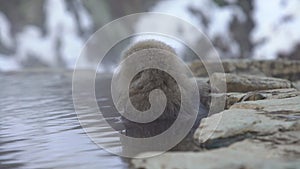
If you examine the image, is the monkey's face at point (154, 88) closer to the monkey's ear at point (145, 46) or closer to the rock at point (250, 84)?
the monkey's ear at point (145, 46)

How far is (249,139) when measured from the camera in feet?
4.28

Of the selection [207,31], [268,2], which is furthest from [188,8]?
[268,2]

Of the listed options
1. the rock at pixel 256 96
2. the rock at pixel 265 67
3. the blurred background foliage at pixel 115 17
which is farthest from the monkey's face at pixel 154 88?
the blurred background foliage at pixel 115 17

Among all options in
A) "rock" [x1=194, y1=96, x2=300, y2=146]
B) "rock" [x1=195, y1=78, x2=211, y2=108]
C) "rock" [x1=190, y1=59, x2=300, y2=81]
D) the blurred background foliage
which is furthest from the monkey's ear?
the blurred background foliage

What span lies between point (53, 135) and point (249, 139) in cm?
79

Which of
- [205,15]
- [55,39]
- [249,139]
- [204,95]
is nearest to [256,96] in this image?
[204,95]

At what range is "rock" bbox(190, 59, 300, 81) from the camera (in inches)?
147

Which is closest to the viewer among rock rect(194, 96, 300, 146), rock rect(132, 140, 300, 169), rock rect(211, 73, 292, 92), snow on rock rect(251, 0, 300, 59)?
rock rect(132, 140, 300, 169)

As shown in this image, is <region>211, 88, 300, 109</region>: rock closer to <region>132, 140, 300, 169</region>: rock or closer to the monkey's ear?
the monkey's ear

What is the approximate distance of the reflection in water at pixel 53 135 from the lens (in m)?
1.42

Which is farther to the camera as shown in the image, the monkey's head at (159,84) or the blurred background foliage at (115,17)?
the blurred background foliage at (115,17)

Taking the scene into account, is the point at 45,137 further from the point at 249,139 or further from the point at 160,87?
the point at 249,139

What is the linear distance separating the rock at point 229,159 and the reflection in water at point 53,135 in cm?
23

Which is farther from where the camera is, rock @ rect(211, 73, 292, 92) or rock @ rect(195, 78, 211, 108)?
rock @ rect(211, 73, 292, 92)
